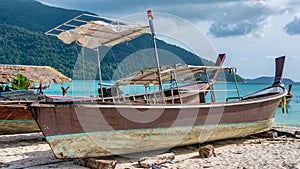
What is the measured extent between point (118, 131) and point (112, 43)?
3.19 metres

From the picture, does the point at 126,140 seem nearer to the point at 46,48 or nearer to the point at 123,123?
the point at 123,123

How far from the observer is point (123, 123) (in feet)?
23.2

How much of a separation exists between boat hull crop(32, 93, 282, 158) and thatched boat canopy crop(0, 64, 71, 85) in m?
7.55

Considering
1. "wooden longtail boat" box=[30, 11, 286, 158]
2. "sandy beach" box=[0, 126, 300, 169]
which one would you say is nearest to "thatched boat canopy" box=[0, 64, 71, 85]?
"sandy beach" box=[0, 126, 300, 169]

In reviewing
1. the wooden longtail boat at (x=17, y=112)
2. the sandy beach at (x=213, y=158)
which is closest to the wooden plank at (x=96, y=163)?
the sandy beach at (x=213, y=158)

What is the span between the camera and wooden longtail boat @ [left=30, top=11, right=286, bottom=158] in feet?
22.0

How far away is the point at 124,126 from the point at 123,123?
0.27 feet

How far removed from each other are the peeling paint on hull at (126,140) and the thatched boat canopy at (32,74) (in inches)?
299

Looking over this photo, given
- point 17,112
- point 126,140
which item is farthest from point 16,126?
point 126,140

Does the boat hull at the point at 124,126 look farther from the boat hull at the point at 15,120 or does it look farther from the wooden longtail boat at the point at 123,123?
the boat hull at the point at 15,120

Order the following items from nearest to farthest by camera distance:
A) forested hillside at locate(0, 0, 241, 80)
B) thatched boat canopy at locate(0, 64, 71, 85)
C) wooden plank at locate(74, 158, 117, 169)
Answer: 1. wooden plank at locate(74, 158, 117, 169)
2. thatched boat canopy at locate(0, 64, 71, 85)
3. forested hillside at locate(0, 0, 241, 80)

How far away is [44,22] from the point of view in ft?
423

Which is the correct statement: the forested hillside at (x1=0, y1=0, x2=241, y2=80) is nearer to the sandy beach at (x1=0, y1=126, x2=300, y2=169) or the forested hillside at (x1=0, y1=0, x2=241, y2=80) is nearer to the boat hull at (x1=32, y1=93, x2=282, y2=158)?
the boat hull at (x1=32, y1=93, x2=282, y2=158)

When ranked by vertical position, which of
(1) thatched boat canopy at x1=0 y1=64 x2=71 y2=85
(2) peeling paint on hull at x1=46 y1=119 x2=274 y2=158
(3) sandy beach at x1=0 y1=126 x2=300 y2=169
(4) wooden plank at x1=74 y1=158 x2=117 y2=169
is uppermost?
(1) thatched boat canopy at x1=0 y1=64 x2=71 y2=85
